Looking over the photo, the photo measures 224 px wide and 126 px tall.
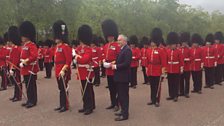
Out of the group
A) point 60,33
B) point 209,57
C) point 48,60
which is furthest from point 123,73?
point 48,60

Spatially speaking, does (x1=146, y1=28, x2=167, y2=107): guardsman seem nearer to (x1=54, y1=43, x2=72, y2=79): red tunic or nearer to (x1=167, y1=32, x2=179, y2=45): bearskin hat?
(x1=167, y1=32, x2=179, y2=45): bearskin hat

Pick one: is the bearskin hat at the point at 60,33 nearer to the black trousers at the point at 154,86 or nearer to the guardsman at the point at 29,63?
the guardsman at the point at 29,63

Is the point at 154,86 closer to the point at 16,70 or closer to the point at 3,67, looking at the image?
the point at 16,70

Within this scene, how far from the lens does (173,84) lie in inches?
389

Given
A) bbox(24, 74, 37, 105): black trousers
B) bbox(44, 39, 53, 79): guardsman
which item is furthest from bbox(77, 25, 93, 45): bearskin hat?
bbox(44, 39, 53, 79): guardsman

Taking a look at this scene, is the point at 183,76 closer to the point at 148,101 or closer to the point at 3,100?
the point at 148,101

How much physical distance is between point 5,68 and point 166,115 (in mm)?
6196

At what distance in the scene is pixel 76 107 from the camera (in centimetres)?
884

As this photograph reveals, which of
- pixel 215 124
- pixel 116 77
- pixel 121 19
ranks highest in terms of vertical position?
pixel 121 19

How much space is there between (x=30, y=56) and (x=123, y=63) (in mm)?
2612

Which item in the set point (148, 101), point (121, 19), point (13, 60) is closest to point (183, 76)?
point (148, 101)

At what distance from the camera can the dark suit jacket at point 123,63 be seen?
24.7 feet

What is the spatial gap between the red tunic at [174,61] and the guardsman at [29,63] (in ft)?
11.8

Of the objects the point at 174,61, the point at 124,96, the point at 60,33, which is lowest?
the point at 124,96
